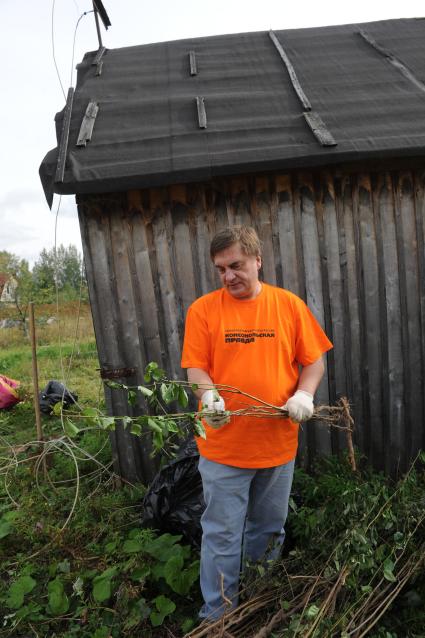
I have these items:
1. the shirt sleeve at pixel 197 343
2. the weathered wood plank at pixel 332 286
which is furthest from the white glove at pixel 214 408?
the weathered wood plank at pixel 332 286

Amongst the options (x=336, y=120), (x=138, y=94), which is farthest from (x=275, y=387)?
(x=138, y=94)

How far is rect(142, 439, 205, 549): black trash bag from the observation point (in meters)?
3.06

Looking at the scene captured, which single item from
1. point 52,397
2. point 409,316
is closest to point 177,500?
point 409,316

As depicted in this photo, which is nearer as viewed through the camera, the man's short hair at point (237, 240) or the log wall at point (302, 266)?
the man's short hair at point (237, 240)

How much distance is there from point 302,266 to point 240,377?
175cm

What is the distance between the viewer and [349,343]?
3.86 metres

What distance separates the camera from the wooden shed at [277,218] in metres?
3.38

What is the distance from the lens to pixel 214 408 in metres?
2.08

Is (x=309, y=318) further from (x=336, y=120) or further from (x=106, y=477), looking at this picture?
(x=106, y=477)

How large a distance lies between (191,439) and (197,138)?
2318 millimetres

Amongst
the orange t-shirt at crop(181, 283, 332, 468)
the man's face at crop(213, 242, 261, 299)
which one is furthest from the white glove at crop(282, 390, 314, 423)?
the man's face at crop(213, 242, 261, 299)

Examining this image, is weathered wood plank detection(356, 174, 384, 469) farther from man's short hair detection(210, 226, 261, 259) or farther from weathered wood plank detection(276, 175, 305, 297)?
man's short hair detection(210, 226, 261, 259)

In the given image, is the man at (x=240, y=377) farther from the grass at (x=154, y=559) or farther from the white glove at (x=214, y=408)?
the grass at (x=154, y=559)

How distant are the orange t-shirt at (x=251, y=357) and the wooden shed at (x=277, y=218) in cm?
137
